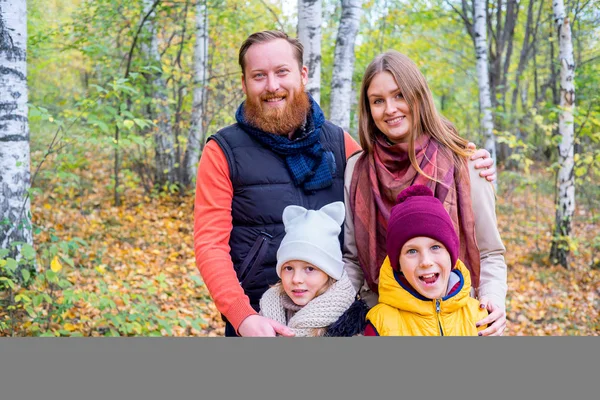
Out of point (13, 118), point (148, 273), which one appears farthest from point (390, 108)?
point (148, 273)

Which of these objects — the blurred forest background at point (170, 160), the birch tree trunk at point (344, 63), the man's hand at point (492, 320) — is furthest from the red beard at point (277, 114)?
the birch tree trunk at point (344, 63)

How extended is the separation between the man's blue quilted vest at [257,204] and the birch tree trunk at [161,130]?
662cm

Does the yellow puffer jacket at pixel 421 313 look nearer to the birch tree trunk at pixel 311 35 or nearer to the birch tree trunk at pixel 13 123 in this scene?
the birch tree trunk at pixel 311 35

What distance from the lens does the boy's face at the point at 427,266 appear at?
6.30 feet

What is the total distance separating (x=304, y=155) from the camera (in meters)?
2.45

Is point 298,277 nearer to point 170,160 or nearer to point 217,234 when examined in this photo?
point 217,234

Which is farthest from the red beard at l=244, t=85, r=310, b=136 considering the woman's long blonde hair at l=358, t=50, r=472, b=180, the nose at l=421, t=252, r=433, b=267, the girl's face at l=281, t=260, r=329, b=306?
the nose at l=421, t=252, r=433, b=267

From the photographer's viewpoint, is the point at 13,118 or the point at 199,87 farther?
the point at 199,87

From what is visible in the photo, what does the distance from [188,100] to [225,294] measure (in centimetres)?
802

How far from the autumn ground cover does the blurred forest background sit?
3 cm

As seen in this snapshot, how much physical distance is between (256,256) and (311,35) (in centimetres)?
299

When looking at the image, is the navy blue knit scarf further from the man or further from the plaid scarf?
the plaid scarf

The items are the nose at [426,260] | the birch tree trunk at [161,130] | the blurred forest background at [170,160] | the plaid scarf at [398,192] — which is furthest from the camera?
the birch tree trunk at [161,130]

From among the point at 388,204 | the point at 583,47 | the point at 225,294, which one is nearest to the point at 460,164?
the point at 388,204
